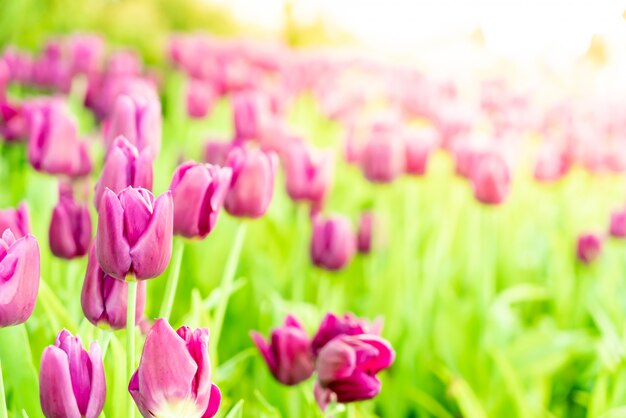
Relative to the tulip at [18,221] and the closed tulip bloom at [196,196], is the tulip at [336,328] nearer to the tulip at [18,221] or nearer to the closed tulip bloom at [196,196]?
the closed tulip bloom at [196,196]

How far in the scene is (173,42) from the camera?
3.71 meters

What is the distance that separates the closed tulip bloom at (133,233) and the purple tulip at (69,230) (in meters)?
0.41

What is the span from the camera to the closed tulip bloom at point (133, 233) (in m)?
0.82

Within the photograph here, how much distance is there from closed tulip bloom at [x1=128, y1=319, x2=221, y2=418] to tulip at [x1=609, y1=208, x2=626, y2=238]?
67.3 inches

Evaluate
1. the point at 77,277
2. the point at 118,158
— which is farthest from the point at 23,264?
the point at 77,277

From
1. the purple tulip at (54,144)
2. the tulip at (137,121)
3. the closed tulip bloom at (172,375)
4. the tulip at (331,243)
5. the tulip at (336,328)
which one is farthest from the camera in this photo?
the tulip at (331,243)

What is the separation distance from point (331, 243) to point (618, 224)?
94 centimetres

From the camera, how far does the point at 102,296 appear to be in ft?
2.99

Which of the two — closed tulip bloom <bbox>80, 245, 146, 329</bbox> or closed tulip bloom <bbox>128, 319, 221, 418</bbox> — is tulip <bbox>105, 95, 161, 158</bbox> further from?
closed tulip bloom <bbox>128, 319, 221, 418</bbox>

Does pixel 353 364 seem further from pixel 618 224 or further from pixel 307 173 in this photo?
pixel 618 224

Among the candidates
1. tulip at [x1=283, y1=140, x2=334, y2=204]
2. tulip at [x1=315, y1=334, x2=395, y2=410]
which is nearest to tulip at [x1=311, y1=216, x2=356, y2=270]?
tulip at [x1=283, y1=140, x2=334, y2=204]

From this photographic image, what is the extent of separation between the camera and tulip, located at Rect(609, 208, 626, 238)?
88.2 inches

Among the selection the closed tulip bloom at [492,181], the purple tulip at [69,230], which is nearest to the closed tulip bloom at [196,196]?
the purple tulip at [69,230]

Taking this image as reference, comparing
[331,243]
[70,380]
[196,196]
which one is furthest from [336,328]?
[331,243]
